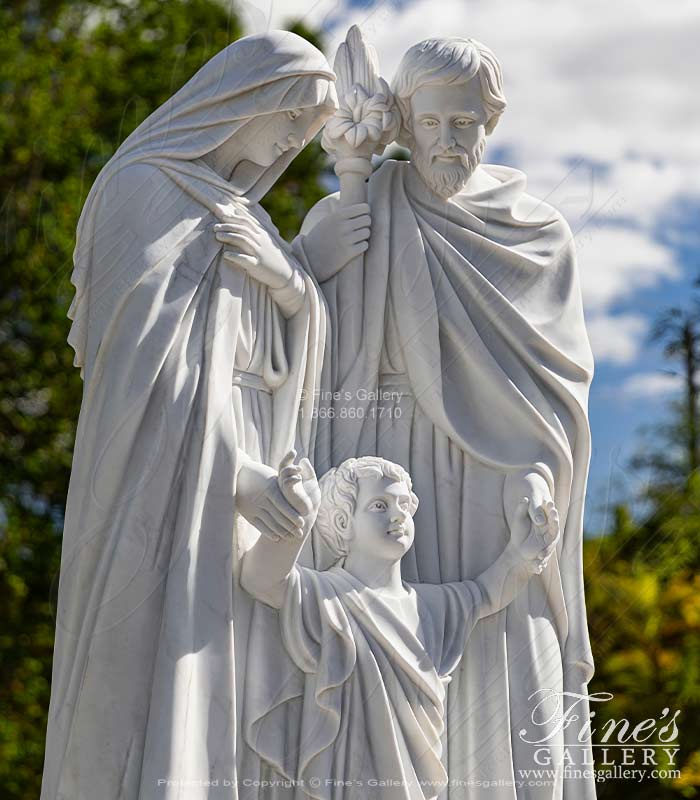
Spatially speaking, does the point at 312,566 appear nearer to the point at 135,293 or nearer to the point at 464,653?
the point at 464,653

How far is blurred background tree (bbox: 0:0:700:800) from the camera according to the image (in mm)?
12531

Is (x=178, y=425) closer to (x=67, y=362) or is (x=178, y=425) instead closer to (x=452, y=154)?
(x=452, y=154)

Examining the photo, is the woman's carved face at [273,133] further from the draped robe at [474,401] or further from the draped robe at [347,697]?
the draped robe at [347,697]

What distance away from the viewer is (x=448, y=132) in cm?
589

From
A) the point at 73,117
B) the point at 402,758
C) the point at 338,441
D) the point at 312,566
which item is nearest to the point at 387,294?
the point at 338,441

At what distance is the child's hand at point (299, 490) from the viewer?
5086 millimetres

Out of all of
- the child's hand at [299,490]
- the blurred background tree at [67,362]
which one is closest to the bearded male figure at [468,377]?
the child's hand at [299,490]

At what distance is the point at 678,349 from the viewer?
12.6 meters

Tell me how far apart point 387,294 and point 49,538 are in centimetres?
744

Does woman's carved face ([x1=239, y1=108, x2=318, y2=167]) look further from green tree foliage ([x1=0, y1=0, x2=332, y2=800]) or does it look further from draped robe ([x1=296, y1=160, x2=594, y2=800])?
green tree foliage ([x1=0, y1=0, x2=332, y2=800])

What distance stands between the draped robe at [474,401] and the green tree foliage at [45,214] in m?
6.80

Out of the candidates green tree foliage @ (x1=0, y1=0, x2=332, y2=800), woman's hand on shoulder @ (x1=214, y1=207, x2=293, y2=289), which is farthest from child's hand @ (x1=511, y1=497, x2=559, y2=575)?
green tree foliage @ (x1=0, y1=0, x2=332, y2=800)

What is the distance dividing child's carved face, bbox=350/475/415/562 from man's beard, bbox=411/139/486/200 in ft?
4.05

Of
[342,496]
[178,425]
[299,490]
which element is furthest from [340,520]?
[178,425]
